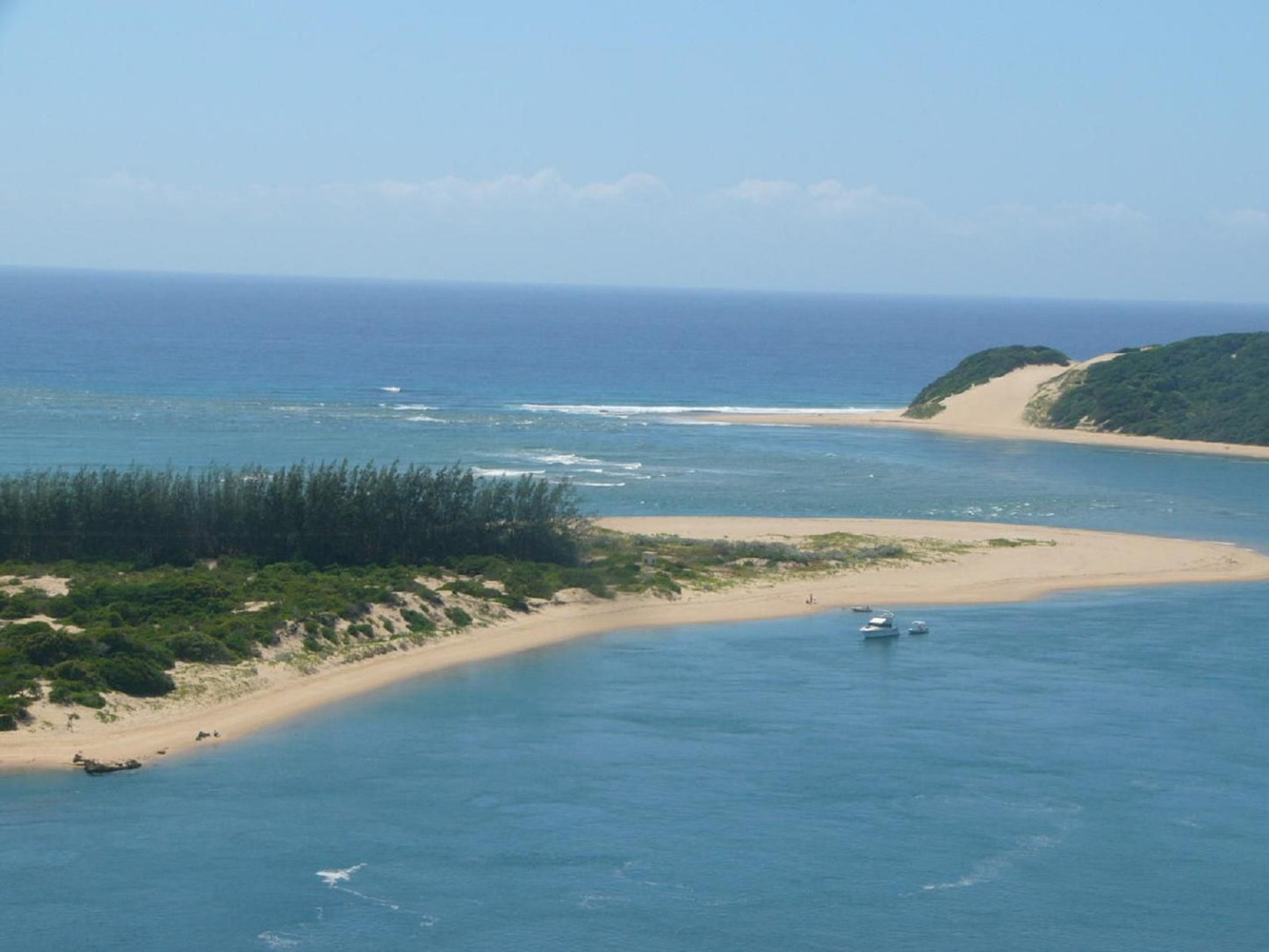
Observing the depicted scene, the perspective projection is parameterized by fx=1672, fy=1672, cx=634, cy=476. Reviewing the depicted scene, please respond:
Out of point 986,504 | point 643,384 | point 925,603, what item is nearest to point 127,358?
point 643,384

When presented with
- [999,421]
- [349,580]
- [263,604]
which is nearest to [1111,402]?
[999,421]

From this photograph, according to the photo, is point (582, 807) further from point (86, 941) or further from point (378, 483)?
point (378, 483)

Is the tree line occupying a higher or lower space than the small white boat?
higher

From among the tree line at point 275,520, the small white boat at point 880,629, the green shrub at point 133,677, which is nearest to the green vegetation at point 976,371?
the tree line at point 275,520

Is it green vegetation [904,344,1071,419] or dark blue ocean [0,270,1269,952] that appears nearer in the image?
dark blue ocean [0,270,1269,952]

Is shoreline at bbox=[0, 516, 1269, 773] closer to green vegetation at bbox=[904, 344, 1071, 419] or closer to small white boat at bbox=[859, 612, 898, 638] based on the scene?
small white boat at bbox=[859, 612, 898, 638]

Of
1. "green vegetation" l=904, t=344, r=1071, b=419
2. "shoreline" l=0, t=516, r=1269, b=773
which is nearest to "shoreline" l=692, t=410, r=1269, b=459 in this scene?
"green vegetation" l=904, t=344, r=1071, b=419

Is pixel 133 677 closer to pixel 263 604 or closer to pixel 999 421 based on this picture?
pixel 263 604

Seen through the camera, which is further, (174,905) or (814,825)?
(814,825)
